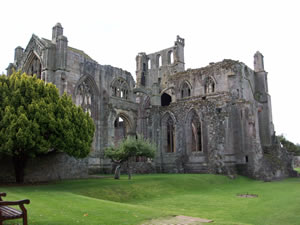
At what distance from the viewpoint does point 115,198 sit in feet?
52.8

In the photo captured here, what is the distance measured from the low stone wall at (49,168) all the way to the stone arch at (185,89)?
63.7 feet

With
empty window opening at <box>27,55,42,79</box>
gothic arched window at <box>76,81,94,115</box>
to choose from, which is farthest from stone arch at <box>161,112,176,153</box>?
empty window opening at <box>27,55,42,79</box>

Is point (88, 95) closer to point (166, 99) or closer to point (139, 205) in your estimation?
point (166, 99)

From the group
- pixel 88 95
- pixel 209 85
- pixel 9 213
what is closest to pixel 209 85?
pixel 209 85

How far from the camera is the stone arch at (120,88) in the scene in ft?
Answer: 119

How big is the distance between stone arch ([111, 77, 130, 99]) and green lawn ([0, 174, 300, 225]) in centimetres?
1682

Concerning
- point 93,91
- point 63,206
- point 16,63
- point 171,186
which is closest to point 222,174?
point 171,186

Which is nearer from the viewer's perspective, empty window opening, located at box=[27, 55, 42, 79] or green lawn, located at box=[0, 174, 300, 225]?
green lawn, located at box=[0, 174, 300, 225]

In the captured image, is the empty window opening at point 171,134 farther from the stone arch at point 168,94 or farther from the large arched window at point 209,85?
the stone arch at point 168,94

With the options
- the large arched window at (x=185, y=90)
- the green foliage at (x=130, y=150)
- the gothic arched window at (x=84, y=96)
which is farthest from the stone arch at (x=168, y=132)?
the green foliage at (x=130, y=150)

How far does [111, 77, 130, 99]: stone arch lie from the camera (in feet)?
119

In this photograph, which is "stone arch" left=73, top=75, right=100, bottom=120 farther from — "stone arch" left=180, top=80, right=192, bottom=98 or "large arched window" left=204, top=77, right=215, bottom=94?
"large arched window" left=204, top=77, right=215, bottom=94

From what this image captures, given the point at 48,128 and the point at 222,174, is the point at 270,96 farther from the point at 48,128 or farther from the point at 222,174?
the point at 48,128

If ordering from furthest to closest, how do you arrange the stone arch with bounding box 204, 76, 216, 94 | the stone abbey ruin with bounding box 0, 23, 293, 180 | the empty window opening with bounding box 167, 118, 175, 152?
the stone arch with bounding box 204, 76, 216, 94 < the empty window opening with bounding box 167, 118, 175, 152 < the stone abbey ruin with bounding box 0, 23, 293, 180
